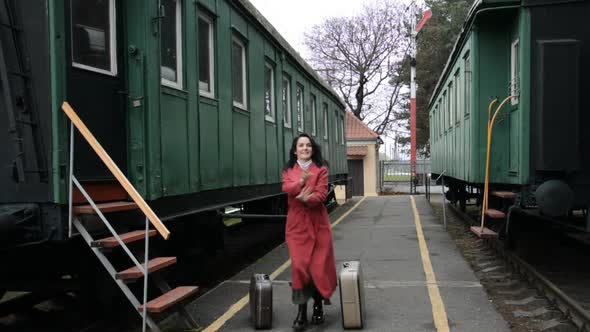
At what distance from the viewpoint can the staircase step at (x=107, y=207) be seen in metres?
4.52

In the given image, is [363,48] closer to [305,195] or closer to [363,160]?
[363,160]

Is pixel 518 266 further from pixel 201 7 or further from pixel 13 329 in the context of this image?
pixel 13 329

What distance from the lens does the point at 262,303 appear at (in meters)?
5.26

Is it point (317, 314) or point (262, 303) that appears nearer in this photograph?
point (262, 303)

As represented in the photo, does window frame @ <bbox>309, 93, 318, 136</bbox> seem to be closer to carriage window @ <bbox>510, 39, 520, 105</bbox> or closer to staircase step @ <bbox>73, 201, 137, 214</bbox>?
carriage window @ <bbox>510, 39, 520, 105</bbox>

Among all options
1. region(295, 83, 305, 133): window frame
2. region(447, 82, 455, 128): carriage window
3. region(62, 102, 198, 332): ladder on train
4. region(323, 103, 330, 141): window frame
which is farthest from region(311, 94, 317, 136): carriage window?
region(62, 102, 198, 332): ladder on train

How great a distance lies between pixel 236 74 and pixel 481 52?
3.43 m

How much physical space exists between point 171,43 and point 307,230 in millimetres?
2500

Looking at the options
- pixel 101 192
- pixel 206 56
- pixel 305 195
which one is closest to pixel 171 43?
pixel 206 56

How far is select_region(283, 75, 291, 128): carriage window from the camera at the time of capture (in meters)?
11.5

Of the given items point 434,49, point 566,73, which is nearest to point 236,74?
point 566,73

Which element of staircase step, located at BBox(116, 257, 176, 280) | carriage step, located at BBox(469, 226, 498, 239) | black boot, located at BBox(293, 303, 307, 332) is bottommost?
black boot, located at BBox(293, 303, 307, 332)

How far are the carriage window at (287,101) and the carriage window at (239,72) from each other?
2.63 m

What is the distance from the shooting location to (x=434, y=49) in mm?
38625
